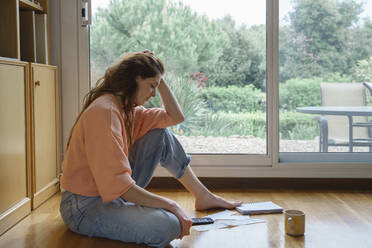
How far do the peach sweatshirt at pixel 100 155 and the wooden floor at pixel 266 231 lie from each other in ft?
0.92

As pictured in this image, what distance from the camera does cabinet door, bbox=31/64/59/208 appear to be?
8.99 feet

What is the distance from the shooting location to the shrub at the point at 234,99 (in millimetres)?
3391

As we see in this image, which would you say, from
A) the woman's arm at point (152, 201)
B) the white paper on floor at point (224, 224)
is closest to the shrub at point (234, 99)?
the white paper on floor at point (224, 224)

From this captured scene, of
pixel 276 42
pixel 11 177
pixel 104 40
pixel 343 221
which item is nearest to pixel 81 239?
pixel 11 177

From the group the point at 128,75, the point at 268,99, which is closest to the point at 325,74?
the point at 268,99

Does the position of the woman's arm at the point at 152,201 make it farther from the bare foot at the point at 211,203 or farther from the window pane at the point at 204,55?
the window pane at the point at 204,55

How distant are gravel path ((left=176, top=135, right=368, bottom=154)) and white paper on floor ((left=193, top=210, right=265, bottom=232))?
0.80 meters

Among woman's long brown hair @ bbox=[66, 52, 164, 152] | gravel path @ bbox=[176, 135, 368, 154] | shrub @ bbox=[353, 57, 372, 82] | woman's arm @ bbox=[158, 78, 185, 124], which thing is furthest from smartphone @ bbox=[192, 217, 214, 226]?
shrub @ bbox=[353, 57, 372, 82]

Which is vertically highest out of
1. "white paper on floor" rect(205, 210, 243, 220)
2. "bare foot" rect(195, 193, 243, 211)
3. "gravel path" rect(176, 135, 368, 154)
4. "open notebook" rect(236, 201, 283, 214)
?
"gravel path" rect(176, 135, 368, 154)

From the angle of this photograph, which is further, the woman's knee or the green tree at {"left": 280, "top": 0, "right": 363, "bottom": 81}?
the green tree at {"left": 280, "top": 0, "right": 363, "bottom": 81}

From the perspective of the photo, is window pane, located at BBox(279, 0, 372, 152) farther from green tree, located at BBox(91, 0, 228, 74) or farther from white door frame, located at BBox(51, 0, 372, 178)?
green tree, located at BBox(91, 0, 228, 74)

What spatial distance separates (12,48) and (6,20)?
148 millimetres

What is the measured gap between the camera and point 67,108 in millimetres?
3328

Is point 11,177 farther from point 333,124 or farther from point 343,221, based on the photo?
point 333,124
